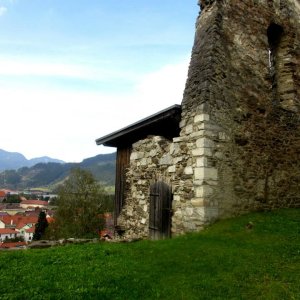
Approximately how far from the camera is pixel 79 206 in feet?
112

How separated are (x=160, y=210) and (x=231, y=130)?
2901 millimetres

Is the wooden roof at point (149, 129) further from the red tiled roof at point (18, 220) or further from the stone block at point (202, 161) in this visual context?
the red tiled roof at point (18, 220)

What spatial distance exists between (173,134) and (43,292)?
7.31 metres

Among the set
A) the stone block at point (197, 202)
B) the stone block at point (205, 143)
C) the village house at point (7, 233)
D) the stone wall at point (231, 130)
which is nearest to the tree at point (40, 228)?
the stone wall at point (231, 130)

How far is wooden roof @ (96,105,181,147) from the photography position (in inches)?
408

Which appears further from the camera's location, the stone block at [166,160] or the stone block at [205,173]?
the stone block at [166,160]

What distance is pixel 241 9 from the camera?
416 inches

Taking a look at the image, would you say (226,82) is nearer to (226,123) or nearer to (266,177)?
(226,123)

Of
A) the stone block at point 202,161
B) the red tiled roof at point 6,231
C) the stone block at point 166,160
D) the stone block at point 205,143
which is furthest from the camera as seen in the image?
the red tiled roof at point 6,231

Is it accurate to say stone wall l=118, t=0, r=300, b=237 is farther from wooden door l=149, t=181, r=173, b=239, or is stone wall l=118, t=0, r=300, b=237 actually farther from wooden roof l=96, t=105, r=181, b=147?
wooden roof l=96, t=105, r=181, b=147

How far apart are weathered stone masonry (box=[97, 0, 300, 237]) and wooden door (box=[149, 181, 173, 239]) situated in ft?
0.75

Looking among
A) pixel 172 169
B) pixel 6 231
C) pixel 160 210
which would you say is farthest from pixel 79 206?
pixel 6 231

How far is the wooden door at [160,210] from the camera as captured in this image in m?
9.84

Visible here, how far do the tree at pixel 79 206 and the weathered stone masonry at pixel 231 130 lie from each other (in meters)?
21.8
